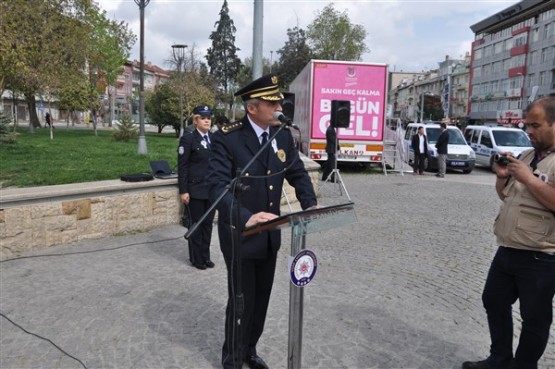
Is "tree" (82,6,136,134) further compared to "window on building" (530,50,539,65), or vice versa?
"window on building" (530,50,539,65)

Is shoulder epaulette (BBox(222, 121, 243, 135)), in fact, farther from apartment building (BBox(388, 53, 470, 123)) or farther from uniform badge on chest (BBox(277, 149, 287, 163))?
apartment building (BBox(388, 53, 470, 123))

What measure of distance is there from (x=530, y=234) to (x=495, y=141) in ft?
59.1

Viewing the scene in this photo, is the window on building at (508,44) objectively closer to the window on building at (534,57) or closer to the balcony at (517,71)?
the balcony at (517,71)

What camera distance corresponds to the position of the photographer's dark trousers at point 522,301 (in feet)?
9.62

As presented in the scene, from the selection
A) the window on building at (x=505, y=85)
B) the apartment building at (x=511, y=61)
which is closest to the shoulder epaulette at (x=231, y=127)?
the apartment building at (x=511, y=61)

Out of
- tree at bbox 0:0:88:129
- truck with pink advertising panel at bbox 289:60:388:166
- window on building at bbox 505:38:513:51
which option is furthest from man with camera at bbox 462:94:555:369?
window on building at bbox 505:38:513:51

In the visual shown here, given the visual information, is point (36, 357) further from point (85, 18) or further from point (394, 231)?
point (85, 18)

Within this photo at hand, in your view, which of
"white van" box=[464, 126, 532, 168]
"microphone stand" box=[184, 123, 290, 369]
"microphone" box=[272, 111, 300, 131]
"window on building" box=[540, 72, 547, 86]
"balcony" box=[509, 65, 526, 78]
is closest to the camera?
"microphone stand" box=[184, 123, 290, 369]

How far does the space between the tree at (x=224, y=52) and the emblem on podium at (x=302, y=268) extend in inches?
2896

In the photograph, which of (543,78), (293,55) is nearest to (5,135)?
(293,55)

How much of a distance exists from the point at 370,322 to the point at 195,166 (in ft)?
9.02

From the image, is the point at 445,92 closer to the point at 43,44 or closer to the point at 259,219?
the point at 43,44

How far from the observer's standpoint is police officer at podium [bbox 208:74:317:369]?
287 centimetres

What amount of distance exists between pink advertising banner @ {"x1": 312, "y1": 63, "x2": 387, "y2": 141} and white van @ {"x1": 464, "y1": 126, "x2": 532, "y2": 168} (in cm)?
605
